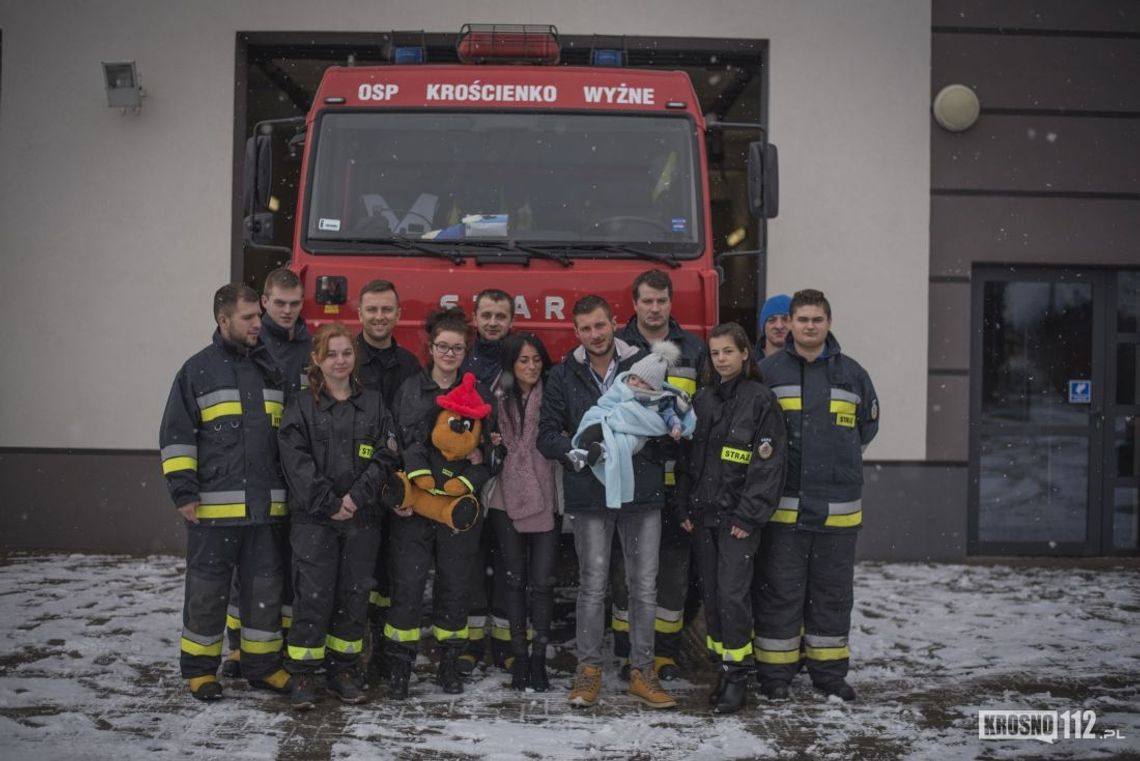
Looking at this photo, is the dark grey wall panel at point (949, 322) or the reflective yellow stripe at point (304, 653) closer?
the reflective yellow stripe at point (304, 653)

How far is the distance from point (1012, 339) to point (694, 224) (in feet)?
14.3

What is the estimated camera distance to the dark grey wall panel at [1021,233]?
8.95 metres

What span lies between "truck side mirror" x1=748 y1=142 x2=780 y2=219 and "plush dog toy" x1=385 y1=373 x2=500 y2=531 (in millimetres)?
2405

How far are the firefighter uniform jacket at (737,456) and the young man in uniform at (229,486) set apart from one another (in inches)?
76.1

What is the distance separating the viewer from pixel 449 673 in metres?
5.18

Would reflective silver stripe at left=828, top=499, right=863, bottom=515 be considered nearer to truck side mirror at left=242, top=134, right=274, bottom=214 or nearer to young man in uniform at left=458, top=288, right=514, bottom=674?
young man in uniform at left=458, top=288, right=514, bottom=674

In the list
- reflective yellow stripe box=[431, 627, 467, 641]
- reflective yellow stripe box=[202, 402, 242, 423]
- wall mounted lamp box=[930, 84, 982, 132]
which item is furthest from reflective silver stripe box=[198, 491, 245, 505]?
wall mounted lamp box=[930, 84, 982, 132]

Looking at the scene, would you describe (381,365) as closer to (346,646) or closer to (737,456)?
(346,646)

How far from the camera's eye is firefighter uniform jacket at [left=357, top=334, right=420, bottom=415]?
527cm

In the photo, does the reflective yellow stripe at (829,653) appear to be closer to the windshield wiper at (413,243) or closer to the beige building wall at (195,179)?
the windshield wiper at (413,243)

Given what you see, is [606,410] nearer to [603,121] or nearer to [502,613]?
[502,613]

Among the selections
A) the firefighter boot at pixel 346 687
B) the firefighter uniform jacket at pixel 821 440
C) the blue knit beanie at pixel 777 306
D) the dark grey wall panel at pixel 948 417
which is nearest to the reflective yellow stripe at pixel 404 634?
the firefighter boot at pixel 346 687

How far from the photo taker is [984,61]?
8.95 metres

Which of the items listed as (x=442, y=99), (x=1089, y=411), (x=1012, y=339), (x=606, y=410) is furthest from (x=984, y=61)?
(x=606, y=410)
